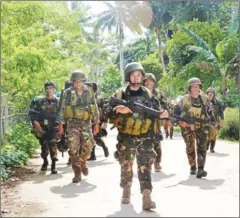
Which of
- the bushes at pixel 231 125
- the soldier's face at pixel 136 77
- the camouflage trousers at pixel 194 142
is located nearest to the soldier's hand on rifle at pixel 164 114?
the soldier's face at pixel 136 77

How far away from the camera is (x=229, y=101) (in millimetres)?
2535

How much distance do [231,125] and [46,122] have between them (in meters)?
1.43

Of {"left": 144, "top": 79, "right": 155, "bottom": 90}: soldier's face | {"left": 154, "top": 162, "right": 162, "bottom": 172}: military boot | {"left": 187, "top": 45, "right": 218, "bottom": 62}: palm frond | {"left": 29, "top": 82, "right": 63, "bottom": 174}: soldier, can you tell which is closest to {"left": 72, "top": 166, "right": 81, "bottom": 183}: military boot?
{"left": 29, "top": 82, "right": 63, "bottom": 174}: soldier

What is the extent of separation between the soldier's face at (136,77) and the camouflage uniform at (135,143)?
0.11 ft

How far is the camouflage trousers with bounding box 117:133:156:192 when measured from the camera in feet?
8.87

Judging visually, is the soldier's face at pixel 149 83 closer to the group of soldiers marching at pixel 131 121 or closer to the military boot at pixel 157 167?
the group of soldiers marching at pixel 131 121

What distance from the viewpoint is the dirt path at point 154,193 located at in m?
2.49

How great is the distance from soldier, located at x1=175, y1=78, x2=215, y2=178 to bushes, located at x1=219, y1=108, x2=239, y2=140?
0.13 m

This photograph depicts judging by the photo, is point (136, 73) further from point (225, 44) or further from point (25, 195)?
point (25, 195)

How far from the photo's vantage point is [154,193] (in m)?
2.69

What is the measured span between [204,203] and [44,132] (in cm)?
151

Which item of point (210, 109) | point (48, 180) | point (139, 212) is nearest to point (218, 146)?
point (210, 109)

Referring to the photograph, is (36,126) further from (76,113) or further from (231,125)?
(231,125)

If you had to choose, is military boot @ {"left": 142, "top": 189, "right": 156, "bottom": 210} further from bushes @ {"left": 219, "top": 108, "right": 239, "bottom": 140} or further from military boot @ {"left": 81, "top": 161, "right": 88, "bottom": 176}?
military boot @ {"left": 81, "top": 161, "right": 88, "bottom": 176}
